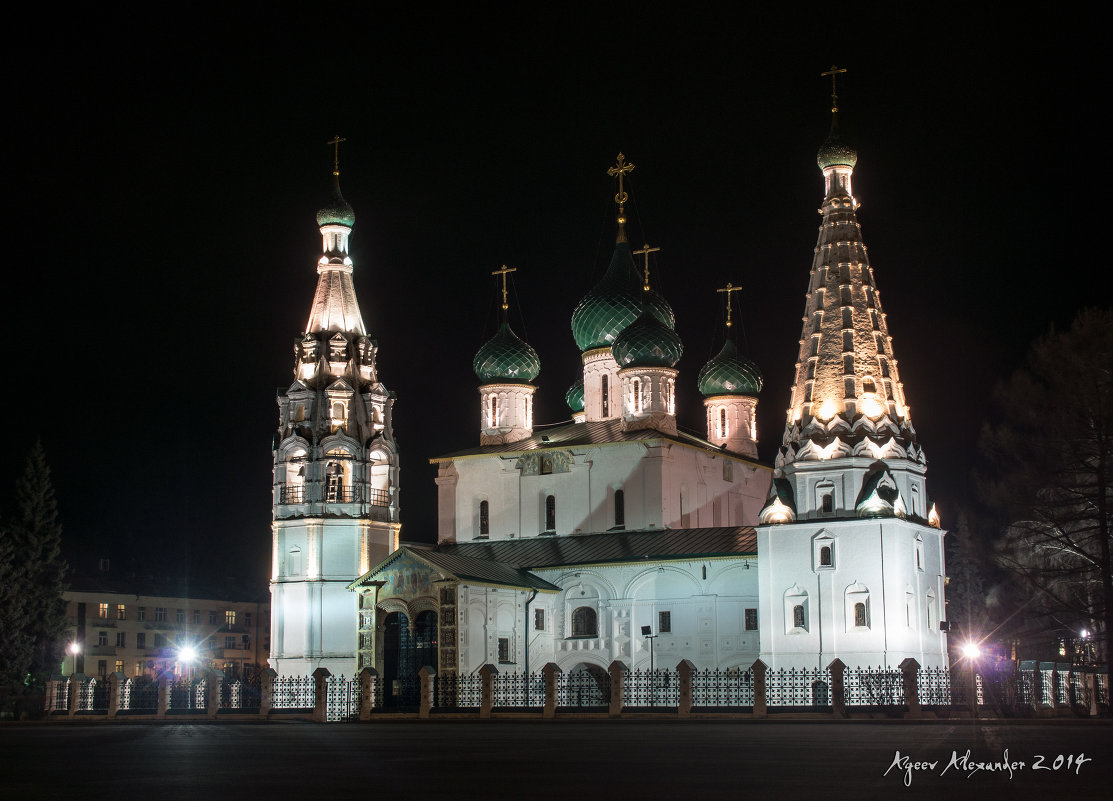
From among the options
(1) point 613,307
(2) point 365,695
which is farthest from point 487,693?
(1) point 613,307

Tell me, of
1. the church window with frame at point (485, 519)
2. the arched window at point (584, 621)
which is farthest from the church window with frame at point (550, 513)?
the arched window at point (584, 621)

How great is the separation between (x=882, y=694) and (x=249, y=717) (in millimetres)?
13476

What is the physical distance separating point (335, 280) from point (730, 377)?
12.8 metres

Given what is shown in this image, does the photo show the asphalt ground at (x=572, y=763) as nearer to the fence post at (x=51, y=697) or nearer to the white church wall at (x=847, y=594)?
the white church wall at (x=847, y=594)

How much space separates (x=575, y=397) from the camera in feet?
157

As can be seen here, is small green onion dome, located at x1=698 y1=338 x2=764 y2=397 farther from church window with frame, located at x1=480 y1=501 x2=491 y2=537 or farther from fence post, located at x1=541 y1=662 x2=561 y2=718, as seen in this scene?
fence post, located at x1=541 y1=662 x2=561 y2=718

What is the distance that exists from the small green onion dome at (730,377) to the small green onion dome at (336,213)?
479 inches

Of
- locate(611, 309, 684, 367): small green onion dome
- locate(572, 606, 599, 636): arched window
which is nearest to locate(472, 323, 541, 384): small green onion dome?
locate(611, 309, 684, 367): small green onion dome

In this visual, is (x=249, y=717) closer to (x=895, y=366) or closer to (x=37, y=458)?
(x=37, y=458)

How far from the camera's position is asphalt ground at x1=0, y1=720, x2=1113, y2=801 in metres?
12.3

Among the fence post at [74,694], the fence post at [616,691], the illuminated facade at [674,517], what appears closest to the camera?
the fence post at [616,691]

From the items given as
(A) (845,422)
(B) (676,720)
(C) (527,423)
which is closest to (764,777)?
(B) (676,720)

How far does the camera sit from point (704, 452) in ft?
138

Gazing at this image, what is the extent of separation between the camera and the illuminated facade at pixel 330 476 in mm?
39469
